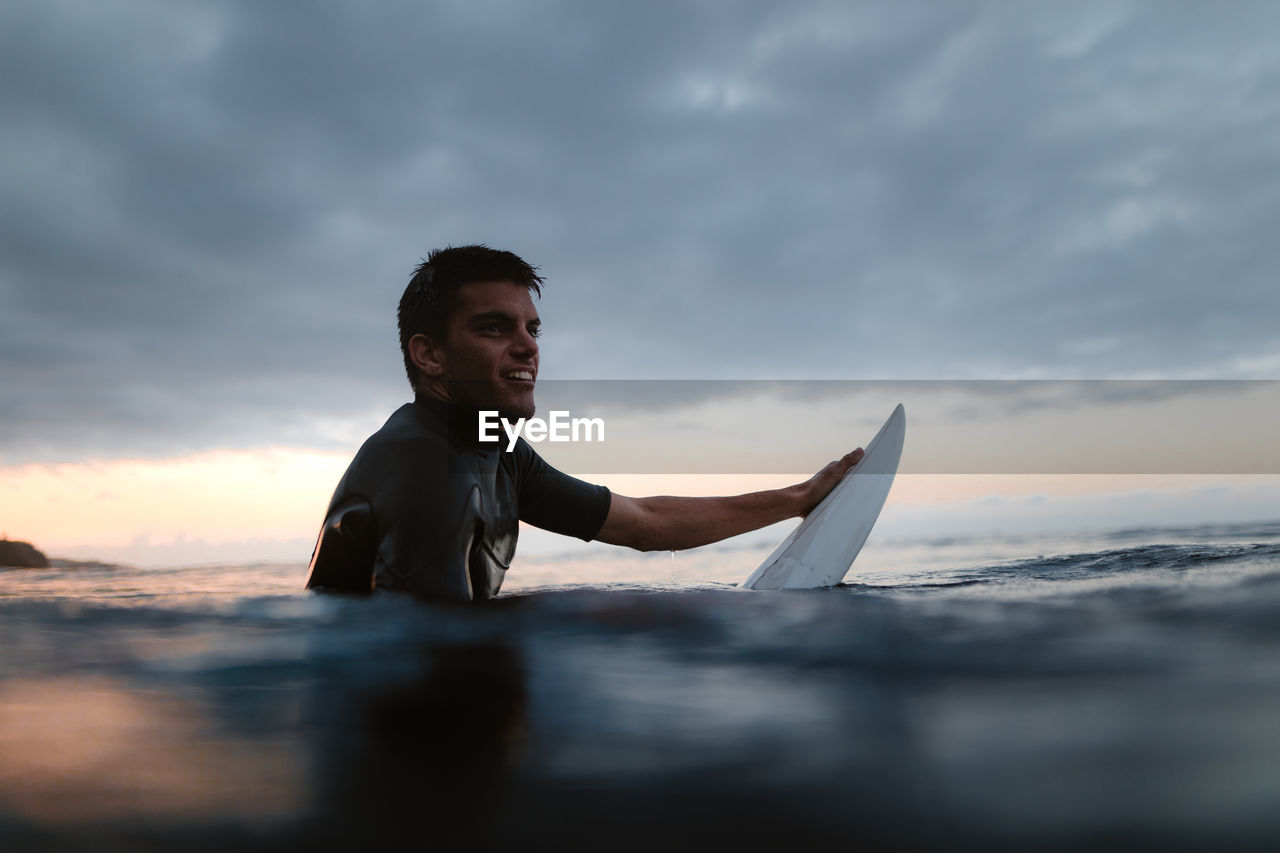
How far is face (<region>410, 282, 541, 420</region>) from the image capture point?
3266 mm

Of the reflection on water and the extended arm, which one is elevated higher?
the extended arm

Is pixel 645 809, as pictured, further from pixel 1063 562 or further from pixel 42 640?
pixel 1063 562

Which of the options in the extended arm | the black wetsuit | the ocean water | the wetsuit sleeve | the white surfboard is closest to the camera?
the ocean water

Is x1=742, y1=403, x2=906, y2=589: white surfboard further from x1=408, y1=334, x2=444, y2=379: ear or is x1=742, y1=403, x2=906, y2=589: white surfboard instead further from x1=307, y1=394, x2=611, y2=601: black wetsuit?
x1=408, y1=334, x2=444, y2=379: ear

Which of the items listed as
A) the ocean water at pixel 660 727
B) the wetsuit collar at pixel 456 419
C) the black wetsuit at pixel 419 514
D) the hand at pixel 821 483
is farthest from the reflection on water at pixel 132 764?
the hand at pixel 821 483

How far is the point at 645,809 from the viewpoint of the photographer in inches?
39.6

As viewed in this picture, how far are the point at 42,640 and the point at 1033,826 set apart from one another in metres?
2.88

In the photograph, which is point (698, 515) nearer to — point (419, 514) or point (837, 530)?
point (837, 530)

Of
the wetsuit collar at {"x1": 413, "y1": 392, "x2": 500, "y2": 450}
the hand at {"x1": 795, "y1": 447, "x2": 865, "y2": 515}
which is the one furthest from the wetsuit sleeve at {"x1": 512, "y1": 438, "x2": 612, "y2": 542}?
the hand at {"x1": 795, "y1": 447, "x2": 865, "y2": 515}

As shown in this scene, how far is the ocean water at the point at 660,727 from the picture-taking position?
0.97 meters

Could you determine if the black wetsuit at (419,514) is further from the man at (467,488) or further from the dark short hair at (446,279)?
the dark short hair at (446,279)

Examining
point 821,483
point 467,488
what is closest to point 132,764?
point 467,488

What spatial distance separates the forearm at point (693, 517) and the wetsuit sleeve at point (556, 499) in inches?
5.7

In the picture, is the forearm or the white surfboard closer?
the white surfboard
